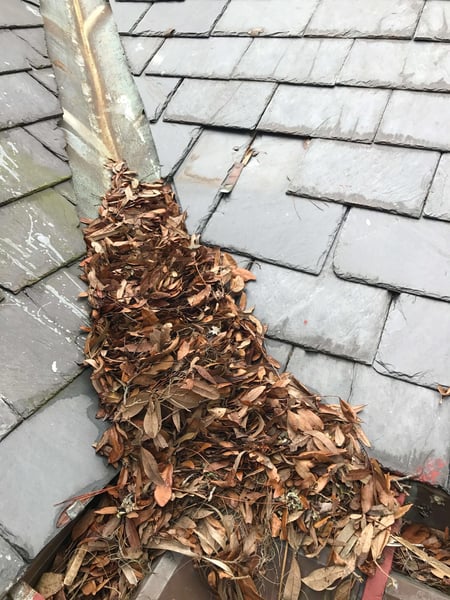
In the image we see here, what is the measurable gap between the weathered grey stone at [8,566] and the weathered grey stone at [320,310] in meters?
1.05

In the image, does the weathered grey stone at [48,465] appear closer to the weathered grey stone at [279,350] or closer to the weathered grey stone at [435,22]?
the weathered grey stone at [279,350]

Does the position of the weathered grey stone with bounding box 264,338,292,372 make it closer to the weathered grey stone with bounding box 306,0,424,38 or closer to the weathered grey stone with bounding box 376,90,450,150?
the weathered grey stone with bounding box 376,90,450,150

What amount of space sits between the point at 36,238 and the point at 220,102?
106 cm

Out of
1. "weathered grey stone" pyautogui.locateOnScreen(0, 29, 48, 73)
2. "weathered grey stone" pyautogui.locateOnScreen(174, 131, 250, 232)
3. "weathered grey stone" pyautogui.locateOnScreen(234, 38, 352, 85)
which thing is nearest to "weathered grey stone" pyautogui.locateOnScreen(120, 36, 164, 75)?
"weathered grey stone" pyautogui.locateOnScreen(0, 29, 48, 73)

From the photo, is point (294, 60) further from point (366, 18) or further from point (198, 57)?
point (198, 57)

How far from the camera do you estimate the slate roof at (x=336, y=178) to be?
1760mm

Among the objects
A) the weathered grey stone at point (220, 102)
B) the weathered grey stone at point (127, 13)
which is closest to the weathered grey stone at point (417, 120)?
the weathered grey stone at point (220, 102)

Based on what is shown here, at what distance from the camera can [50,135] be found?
2.45 m

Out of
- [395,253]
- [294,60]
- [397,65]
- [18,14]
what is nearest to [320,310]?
[395,253]

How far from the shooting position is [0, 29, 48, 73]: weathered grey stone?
2553 mm

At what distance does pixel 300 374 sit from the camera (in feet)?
6.12

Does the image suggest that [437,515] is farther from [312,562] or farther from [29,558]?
[29,558]

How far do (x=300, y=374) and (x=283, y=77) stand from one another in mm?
1351

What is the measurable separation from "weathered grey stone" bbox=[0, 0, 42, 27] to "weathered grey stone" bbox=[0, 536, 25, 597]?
246 cm
